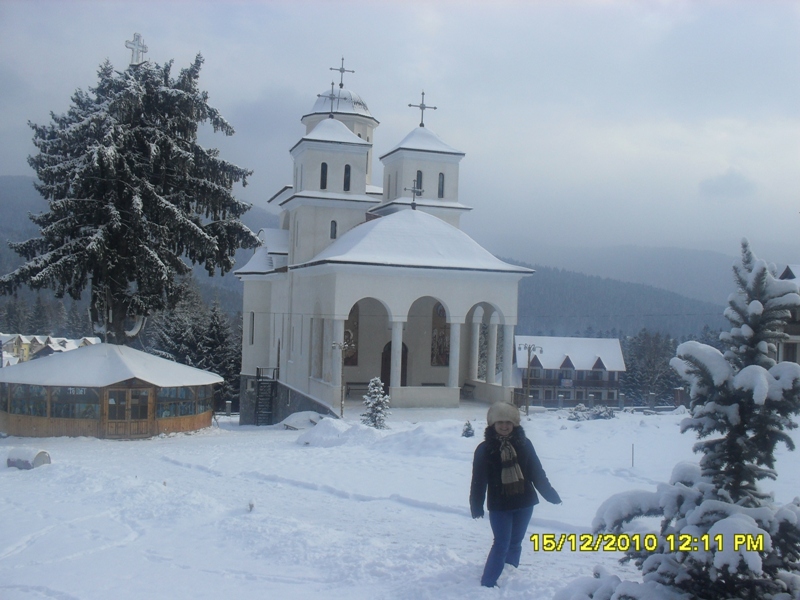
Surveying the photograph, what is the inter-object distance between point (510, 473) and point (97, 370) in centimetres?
1577

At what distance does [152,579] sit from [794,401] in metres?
5.16

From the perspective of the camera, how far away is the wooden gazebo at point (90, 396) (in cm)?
1839

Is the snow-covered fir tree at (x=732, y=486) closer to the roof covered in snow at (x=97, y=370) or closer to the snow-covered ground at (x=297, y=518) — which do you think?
the snow-covered ground at (x=297, y=518)

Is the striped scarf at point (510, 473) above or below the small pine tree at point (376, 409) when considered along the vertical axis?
above

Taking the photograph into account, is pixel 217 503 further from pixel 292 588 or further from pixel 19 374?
pixel 19 374

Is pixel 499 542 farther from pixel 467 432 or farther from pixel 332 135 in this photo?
pixel 332 135

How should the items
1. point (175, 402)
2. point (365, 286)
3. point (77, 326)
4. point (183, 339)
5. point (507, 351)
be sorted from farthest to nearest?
point (77, 326) < point (183, 339) < point (507, 351) < point (365, 286) < point (175, 402)

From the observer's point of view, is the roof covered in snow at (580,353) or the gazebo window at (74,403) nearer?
the gazebo window at (74,403)

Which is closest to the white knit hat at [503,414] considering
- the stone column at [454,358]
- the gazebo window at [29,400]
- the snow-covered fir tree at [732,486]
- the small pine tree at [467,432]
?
the snow-covered fir tree at [732,486]

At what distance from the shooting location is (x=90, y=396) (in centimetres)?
1845

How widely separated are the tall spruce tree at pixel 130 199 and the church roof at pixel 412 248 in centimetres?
398

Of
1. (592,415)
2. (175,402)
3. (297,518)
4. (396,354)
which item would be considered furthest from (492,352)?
(297,518)

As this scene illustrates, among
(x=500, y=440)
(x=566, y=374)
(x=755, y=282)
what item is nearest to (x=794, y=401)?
(x=755, y=282)

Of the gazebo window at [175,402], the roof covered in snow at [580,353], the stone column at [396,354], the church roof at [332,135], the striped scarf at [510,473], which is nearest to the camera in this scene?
the striped scarf at [510,473]
